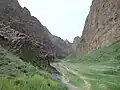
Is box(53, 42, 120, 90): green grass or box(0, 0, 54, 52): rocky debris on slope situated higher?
box(0, 0, 54, 52): rocky debris on slope

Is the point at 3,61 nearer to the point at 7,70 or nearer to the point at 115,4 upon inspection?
the point at 7,70

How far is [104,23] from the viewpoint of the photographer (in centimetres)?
10044

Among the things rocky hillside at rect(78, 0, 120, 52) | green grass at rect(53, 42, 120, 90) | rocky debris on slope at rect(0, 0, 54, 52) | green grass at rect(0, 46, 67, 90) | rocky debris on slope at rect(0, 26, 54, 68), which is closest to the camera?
green grass at rect(0, 46, 67, 90)

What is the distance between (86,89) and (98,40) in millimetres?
76622

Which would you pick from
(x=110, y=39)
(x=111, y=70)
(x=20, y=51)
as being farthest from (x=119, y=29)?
(x=20, y=51)

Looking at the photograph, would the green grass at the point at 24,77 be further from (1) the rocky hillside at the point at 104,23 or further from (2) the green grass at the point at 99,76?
(1) the rocky hillside at the point at 104,23

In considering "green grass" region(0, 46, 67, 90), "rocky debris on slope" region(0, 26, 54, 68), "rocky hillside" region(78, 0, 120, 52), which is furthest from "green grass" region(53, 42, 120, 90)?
"rocky hillside" region(78, 0, 120, 52)

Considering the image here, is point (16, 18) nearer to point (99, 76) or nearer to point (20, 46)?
point (20, 46)

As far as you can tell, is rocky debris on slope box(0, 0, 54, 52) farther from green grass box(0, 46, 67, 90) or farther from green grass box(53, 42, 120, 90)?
green grass box(0, 46, 67, 90)

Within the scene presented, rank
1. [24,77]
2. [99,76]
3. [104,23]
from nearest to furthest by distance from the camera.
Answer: [24,77]
[99,76]
[104,23]

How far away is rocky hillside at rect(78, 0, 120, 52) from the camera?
89.1 metres

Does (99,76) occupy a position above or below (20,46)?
below

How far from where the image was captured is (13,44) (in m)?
41.2

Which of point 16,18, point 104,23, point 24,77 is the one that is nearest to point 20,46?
point 24,77
